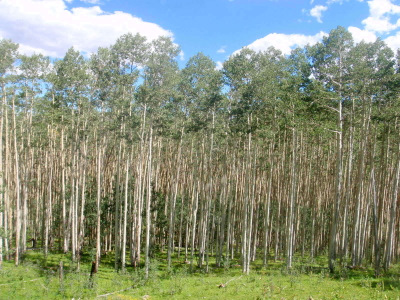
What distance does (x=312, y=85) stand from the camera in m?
→ 16.9

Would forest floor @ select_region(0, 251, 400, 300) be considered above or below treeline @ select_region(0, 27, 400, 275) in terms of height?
below

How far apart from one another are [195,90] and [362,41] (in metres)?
10.0

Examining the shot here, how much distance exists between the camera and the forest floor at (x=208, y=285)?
12.8 metres

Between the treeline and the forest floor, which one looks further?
the treeline

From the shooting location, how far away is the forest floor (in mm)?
12773

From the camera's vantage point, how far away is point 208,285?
51.8 feet

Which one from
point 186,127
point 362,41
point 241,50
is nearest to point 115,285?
point 186,127

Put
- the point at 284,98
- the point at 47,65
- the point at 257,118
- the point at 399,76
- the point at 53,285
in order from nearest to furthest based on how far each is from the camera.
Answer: the point at 399,76, the point at 53,285, the point at 284,98, the point at 257,118, the point at 47,65

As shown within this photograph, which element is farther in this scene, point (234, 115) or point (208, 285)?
point (234, 115)

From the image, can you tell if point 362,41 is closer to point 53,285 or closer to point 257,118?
point 257,118

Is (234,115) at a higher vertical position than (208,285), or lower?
higher

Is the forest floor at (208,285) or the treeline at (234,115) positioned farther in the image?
the treeline at (234,115)

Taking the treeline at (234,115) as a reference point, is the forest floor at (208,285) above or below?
below

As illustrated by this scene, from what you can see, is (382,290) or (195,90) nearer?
(382,290)
